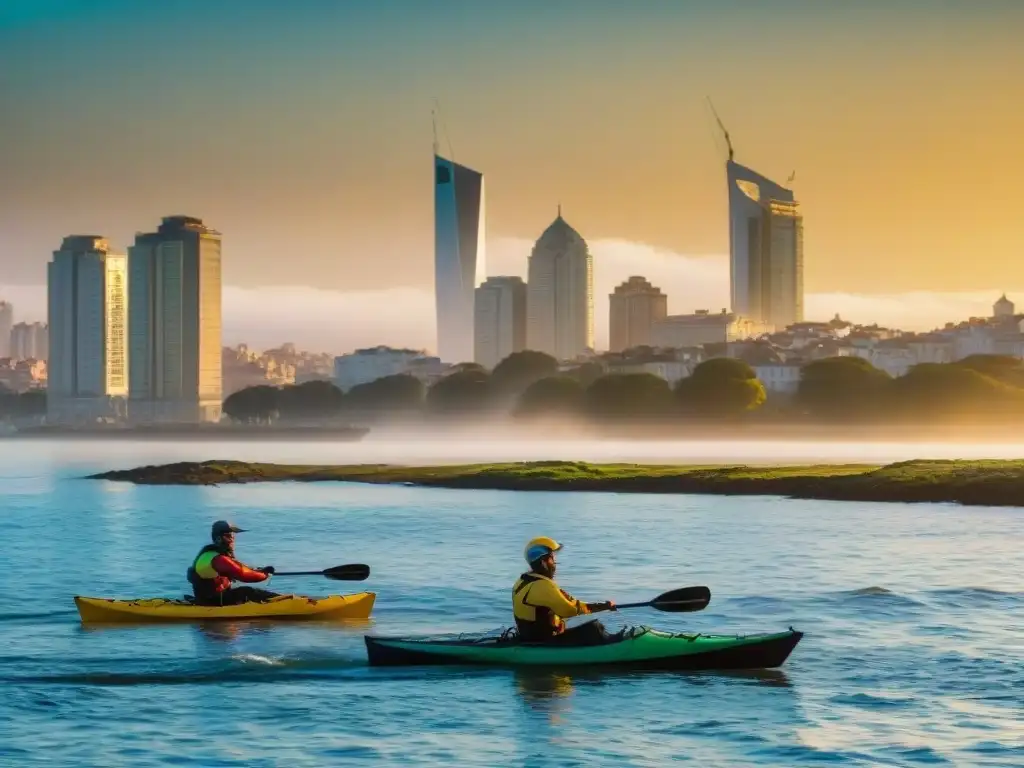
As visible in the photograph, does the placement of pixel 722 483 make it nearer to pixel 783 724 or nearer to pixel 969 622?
pixel 969 622

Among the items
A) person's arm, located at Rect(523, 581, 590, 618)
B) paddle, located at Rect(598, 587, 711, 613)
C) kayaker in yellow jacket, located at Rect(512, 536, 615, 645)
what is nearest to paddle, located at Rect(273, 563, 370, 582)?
paddle, located at Rect(598, 587, 711, 613)

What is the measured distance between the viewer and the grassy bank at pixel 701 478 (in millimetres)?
84312

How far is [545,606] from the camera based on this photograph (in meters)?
27.4

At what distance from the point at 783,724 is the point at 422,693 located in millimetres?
6009

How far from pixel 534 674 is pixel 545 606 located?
1637 mm

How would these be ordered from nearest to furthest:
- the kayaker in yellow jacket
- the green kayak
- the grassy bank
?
the kayaker in yellow jacket → the green kayak → the grassy bank

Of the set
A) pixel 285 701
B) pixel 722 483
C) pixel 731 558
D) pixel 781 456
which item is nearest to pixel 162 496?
pixel 722 483

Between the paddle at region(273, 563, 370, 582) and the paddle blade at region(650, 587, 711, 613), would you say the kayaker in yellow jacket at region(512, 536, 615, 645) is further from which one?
the paddle at region(273, 563, 370, 582)

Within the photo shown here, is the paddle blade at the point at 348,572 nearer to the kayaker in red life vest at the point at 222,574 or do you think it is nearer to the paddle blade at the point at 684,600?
the kayaker in red life vest at the point at 222,574

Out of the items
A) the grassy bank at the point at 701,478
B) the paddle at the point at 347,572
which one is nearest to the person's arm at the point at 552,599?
the paddle at the point at 347,572

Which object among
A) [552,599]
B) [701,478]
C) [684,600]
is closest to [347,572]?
[684,600]

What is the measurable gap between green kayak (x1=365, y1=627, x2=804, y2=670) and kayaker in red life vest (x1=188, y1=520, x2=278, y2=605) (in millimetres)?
5637

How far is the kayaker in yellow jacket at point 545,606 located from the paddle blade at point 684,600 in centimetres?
212

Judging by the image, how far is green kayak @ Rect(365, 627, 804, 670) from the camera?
1101 inches
